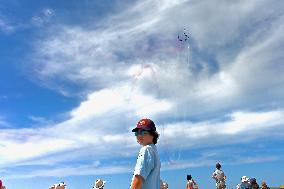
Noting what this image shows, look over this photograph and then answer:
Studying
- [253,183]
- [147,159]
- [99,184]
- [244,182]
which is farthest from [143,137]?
[244,182]

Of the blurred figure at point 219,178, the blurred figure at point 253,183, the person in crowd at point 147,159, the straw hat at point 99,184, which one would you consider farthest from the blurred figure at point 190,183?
the person in crowd at point 147,159

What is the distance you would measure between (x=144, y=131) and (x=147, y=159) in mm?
546

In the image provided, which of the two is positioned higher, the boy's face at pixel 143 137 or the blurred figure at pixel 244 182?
the blurred figure at pixel 244 182

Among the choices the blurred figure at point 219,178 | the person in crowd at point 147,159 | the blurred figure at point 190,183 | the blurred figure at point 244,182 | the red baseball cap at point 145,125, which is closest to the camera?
the person in crowd at point 147,159

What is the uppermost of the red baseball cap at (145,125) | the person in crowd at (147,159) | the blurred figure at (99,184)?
the blurred figure at (99,184)

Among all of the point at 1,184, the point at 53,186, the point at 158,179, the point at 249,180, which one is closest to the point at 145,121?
the point at 158,179

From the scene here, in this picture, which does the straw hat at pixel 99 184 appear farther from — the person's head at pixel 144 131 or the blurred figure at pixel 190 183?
the person's head at pixel 144 131

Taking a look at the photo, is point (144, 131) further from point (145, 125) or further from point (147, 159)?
point (147, 159)

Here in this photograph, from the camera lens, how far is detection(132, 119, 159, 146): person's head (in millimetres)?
Result: 6699

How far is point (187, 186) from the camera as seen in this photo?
25.5 meters

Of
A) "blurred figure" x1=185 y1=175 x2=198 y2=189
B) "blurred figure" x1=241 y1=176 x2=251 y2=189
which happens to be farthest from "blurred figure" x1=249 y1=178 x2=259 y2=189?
"blurred figure" x1=185 y1=175 x2=198 y2=189

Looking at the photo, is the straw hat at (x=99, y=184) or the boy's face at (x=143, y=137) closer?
the boy's face at (x=143, y=137)

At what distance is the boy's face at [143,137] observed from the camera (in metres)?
6.72

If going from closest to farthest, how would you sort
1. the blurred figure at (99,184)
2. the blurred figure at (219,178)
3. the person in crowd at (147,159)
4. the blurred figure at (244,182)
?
the person in crowd at (147,159)
the blurred figure at (99,184)
the blurred figure at (244,182)
the blurred figure at (219,178)
